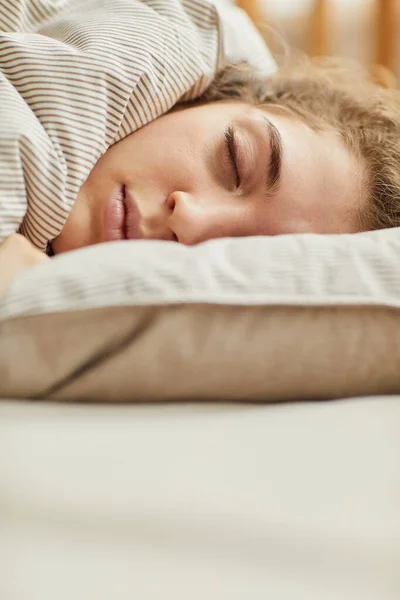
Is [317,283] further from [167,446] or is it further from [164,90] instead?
[164,90]

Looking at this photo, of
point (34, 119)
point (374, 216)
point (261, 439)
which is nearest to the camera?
point (261, 439)

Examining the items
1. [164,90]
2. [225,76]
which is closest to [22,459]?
[164,90]

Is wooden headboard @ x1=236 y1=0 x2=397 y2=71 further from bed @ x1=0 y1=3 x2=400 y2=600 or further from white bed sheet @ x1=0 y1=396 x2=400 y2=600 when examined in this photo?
white bed sheet @ x1=0 y1=396 x2=400 y2=600

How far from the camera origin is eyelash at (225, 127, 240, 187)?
0.82 m

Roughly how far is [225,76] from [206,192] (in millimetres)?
352

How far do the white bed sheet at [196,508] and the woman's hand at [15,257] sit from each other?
17 cm

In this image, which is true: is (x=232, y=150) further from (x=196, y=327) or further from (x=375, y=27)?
(x=375, y=27)

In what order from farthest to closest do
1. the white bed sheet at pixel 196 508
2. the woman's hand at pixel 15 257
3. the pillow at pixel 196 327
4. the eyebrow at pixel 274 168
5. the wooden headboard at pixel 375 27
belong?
the wooden headboard at pixel 375 27
the eyebrow at pixel 274 168
the woman's hand at pixel 15 257
the pillow at pixel 196 327
the white bed sheet at pixel 196 508

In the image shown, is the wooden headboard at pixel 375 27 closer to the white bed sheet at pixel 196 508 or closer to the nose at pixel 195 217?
the nose at pixel 195 217

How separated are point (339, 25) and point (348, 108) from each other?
35.9 inches

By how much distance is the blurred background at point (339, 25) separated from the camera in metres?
1.79

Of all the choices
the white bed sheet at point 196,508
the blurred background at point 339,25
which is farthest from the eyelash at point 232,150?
the blurred background at point 339,25

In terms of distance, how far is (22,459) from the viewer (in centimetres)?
40

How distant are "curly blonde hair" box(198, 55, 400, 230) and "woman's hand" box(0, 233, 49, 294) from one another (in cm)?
48
